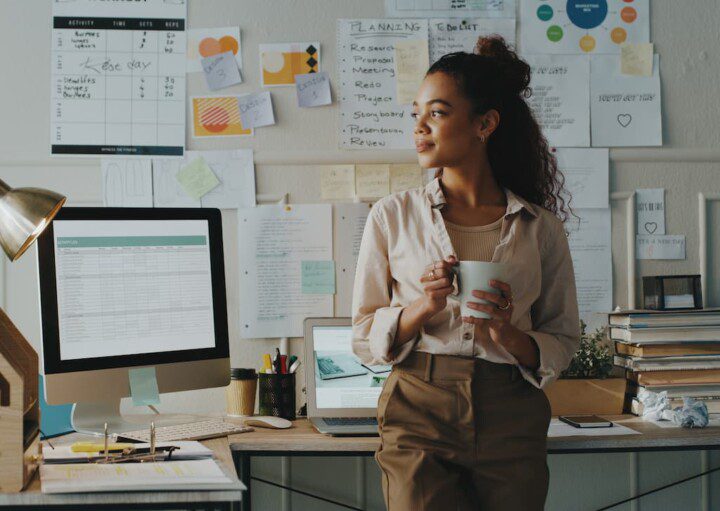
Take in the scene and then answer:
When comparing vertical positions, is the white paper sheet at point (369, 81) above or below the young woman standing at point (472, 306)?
above

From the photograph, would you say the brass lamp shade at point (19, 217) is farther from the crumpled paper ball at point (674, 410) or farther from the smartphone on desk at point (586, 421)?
the crumpled paper ball at point (674, 410)

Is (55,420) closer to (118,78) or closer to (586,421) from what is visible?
(118,78)

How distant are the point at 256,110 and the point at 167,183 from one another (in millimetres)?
324

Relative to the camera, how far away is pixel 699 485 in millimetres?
2381

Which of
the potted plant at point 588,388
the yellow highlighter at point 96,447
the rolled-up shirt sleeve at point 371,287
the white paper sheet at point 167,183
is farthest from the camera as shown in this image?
the white paper sheet at point 167,183

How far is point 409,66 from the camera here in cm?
229

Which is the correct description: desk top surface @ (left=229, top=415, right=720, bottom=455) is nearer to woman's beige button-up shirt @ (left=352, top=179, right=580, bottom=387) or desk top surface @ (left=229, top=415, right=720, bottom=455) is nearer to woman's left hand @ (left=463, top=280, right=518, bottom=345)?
woman's beige button-up shirt @ (left=352, top=179, right=580, bottom=387)

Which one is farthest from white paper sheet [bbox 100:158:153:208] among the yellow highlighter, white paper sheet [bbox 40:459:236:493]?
white paper sheet [bbox 40:459:236:493]

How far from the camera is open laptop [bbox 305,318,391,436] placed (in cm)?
202

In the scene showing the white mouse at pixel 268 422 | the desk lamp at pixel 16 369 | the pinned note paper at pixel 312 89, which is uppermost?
the pinned note paper at pixel 312 89

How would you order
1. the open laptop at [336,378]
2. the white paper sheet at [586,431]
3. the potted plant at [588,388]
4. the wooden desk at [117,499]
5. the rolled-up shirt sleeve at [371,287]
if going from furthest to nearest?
the potted plant at [588,388] < the open laptop at [336,378] < the white paper sheet at [586,431] < the rolled-up shirt sleeve at [371,287] < the wooden desk at [117,499]

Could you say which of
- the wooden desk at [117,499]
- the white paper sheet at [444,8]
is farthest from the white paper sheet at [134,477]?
the white paper sheet at [444,8]

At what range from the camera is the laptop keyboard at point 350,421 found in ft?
6.38

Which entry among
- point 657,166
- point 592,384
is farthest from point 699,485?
point 657,166
